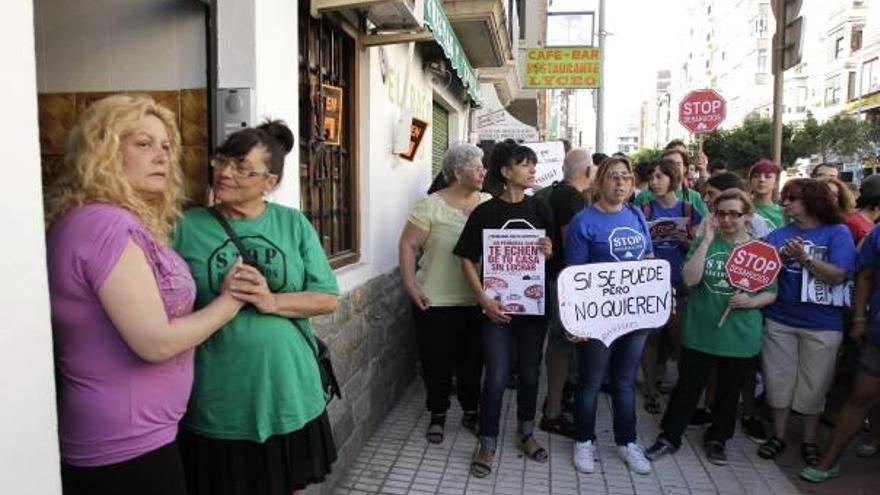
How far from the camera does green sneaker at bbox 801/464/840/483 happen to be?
12.7ft

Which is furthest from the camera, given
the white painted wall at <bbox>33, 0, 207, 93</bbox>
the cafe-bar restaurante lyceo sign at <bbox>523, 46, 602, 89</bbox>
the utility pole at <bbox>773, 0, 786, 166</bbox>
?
the cafe-bar restaurante lyceo sign at <bbox>523, 46, 602, 89</bbox>

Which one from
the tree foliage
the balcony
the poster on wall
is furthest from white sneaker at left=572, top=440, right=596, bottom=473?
the tree foliage

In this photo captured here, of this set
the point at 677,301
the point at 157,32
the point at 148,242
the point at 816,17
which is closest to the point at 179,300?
the point at 148,242

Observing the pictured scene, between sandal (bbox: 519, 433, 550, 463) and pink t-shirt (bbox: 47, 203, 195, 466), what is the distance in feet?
8.88

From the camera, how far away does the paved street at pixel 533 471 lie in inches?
147

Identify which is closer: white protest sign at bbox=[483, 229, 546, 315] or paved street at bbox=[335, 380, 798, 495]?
paved street at bbox=[335, 380, 798, 495]

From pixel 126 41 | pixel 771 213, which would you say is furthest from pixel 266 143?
pixel 771 213

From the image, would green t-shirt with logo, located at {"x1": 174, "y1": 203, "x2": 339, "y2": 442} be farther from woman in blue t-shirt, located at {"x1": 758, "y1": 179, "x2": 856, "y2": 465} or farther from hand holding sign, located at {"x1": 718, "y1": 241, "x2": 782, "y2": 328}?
woman in blue t-shirt, located at {"x1": 758, "y1": 179, "x2": 856, "y2": 465}

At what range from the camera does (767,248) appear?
12.7 ft

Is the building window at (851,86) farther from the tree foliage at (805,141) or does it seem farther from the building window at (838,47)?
the tree foliage at (805,141)

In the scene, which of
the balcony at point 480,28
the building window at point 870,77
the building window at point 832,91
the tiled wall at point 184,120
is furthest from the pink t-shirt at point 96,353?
the building window at point 832,91

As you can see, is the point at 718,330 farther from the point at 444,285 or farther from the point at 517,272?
the point at 444,285

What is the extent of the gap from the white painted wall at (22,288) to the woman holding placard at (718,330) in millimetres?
3523

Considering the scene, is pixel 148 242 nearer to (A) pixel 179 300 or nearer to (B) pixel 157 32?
(A) pixel 179 300
